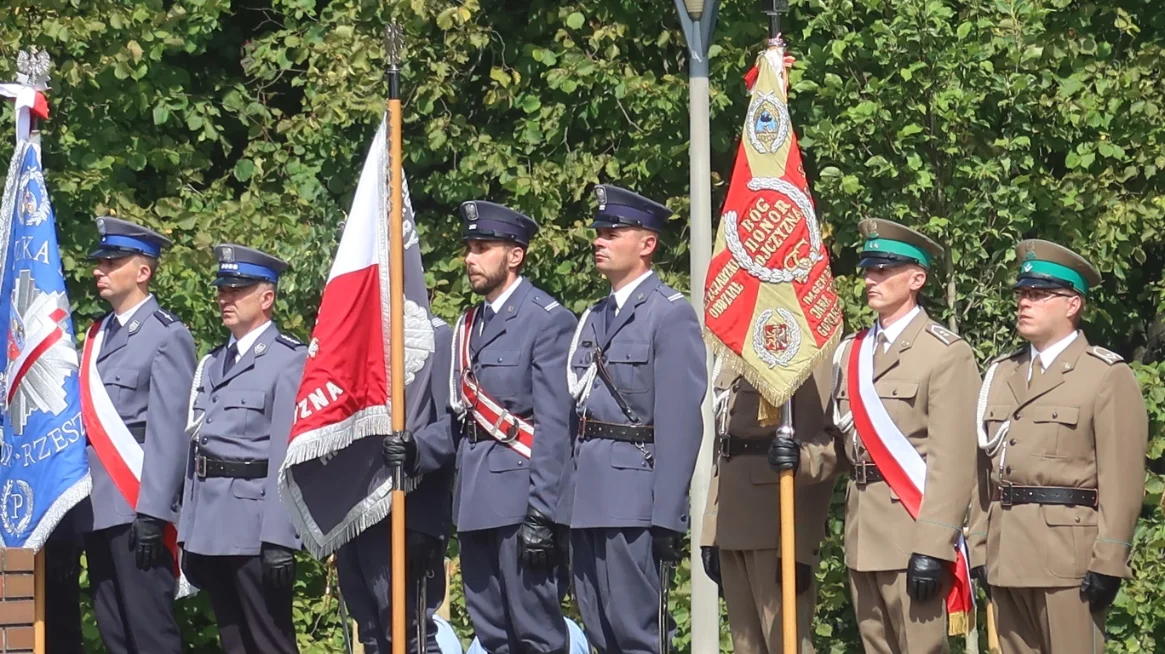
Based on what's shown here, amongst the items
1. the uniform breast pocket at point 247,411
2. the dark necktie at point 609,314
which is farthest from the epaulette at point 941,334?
the uniform breast pocket at point 247,411

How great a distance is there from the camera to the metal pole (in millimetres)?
8977

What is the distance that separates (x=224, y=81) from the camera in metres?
12.0

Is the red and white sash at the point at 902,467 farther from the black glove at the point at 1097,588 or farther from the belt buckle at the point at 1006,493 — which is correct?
the black glove at the point at 1097,588

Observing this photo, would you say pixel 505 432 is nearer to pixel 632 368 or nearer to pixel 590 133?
pixel 632 368

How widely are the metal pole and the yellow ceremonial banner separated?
4.39ft

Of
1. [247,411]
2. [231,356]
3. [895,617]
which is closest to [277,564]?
[247,411]

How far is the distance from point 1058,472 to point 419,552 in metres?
2.43

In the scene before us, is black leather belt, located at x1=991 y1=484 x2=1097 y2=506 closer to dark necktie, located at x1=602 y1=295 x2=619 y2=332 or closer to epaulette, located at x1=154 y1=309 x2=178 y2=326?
dark necktie, located at x1=602 y1=295 x2=619 y2=332

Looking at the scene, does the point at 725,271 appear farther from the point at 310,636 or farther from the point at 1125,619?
the point at 310,636

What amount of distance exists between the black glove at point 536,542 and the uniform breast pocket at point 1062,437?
1.76 m

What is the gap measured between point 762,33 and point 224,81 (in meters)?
3.11

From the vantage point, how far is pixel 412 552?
8.09 meters

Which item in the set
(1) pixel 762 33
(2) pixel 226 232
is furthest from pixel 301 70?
(1) pixel 762 33

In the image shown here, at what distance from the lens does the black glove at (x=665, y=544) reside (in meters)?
7.51
